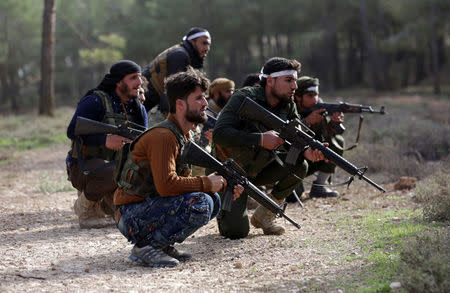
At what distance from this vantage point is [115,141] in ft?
19.4

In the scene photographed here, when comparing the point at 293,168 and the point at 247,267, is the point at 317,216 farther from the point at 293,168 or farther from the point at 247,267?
the point at 247,267

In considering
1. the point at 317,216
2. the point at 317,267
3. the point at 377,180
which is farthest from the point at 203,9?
the point at 317,267

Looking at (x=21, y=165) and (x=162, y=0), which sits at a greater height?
(x=162, y=0)

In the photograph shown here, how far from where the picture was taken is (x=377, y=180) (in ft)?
29.6

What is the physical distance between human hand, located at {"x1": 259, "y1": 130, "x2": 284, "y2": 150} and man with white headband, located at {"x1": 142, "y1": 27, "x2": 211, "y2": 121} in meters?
1.91

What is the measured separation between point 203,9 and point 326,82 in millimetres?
10846

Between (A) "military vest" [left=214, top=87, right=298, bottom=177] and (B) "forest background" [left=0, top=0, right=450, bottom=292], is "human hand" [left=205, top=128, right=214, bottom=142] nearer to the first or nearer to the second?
(A) "military vest" [left=214, top=87, right=298, bottom=177]

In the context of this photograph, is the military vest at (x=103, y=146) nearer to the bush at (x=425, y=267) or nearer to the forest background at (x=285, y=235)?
the forest background at (x=285, y=235)

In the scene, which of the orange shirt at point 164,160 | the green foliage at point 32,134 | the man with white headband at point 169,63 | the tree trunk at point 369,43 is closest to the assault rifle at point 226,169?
the orange shirt at point 164,160

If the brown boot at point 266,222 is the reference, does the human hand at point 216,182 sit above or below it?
above

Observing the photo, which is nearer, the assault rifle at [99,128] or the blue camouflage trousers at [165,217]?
the blue camouflage trousers at [165,217]

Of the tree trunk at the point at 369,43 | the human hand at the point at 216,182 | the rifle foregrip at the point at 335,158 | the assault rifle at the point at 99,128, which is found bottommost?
the tree trunk at the point at 369,43

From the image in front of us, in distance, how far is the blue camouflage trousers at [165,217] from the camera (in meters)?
4.54

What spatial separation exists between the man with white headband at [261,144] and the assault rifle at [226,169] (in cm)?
59
